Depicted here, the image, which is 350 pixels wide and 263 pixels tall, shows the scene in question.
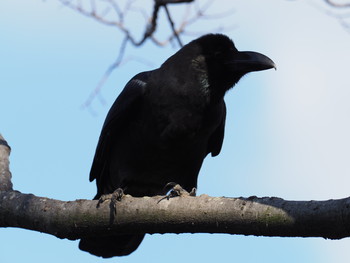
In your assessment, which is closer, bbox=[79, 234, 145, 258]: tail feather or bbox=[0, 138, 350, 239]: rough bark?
bbox=[0, 138, 350, 239]: rough bark

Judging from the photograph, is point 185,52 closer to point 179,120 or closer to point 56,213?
point 179,120

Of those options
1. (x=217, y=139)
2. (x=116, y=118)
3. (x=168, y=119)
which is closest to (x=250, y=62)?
(x=168, y=119)

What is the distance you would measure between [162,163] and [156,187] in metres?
0.33

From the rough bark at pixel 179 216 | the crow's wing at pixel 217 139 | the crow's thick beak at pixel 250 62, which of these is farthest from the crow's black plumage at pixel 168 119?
the rough bark at pixel 179 216

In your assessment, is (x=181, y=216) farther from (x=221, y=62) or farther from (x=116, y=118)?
(x=221, y=62)

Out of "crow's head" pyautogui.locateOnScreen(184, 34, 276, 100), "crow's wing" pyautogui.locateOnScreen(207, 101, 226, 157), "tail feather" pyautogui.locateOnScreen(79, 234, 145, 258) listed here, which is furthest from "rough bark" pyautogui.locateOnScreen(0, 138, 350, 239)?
"crow's wing" pyautogui.locateOnScreen(207, 101, 226, 157)

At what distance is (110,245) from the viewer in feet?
16.1

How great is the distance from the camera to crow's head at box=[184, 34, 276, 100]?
486 centimetres

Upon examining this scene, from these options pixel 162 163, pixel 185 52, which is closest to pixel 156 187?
pixel 162 163

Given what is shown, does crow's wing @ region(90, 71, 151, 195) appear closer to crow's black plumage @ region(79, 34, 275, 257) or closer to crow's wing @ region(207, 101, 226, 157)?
crow's black plumage @ region(79, 34, 275, 257)

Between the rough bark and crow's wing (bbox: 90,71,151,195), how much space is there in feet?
4.18

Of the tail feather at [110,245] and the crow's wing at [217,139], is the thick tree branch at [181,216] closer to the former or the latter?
the tail feather at [110,245]

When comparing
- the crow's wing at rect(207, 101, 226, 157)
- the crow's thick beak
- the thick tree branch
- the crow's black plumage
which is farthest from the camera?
the crow's wing at rect(207, 101, 226, 157)

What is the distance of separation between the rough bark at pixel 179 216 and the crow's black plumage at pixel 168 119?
1193 millimetres
